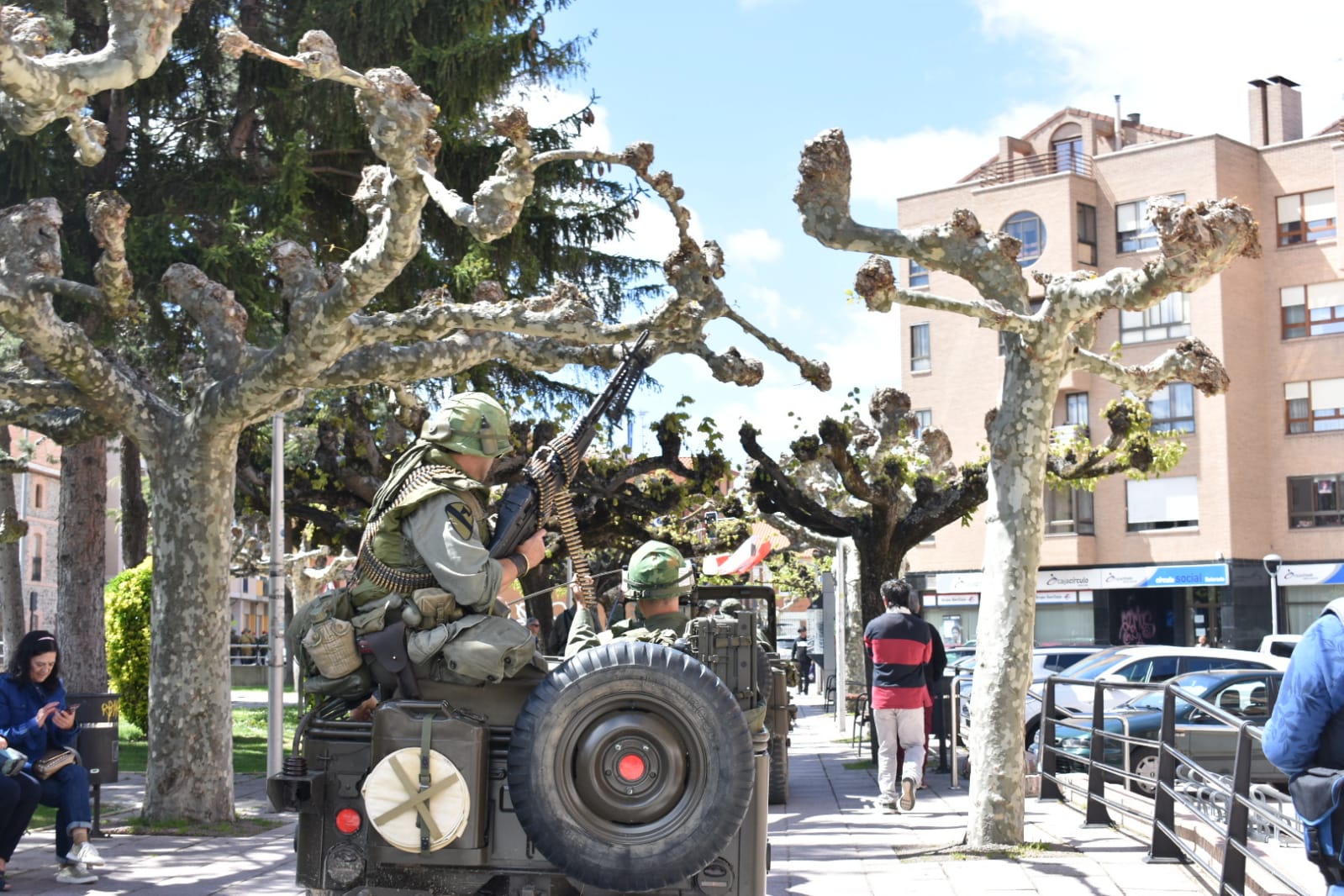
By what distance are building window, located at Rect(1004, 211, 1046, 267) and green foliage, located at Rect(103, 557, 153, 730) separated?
32311 mm

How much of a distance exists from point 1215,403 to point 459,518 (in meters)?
39.4

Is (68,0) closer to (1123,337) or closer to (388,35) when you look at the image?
(388,35)

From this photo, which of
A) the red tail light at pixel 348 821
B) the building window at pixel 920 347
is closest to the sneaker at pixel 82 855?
the red tail light at pixel 348 821

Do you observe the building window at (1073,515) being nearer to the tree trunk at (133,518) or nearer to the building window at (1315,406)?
the building window at (1315,406)

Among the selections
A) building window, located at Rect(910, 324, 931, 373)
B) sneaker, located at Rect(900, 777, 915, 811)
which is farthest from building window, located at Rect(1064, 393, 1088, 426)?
sneaker, located at Rect(900, 777, 915, 811)

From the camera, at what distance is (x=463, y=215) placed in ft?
30.1

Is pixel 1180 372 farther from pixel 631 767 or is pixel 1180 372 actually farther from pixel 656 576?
pixel 631 767

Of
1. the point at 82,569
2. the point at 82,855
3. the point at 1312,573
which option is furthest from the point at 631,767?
the point at 1312,573

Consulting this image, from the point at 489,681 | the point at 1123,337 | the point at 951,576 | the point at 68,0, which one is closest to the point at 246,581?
the point at 951,576

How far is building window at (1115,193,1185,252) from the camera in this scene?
144 feet

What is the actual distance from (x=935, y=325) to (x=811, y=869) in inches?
1539

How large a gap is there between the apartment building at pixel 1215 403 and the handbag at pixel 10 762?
121 feet

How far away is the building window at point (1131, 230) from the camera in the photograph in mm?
44031

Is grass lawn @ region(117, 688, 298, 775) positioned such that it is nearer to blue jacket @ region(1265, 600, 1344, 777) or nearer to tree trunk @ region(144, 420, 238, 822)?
tree trunk @ region(144, 420, 238, 822)
